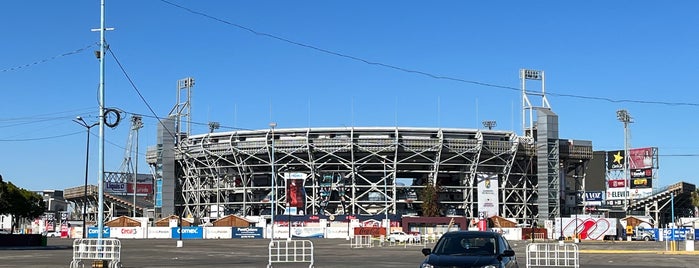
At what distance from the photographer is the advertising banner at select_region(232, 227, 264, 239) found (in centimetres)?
11081

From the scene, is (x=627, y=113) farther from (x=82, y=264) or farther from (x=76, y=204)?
(x=82, y=264)

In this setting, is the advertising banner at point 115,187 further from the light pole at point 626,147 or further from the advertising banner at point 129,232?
the light pole at point 626,147

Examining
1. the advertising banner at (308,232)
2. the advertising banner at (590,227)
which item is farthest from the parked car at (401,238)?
the advertising banner at (308,232)

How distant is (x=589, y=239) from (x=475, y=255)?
249 ft

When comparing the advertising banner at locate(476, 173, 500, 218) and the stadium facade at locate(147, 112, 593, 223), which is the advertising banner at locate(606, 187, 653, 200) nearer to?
the stadium facade at locate(147, 112, 593, 223)

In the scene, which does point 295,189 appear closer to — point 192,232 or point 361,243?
point 192,232

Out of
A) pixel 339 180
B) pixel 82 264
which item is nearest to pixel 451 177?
pixel 339 180

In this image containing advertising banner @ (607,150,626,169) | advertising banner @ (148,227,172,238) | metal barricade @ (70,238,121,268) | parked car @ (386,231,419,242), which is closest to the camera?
metal barricade @ (70,238,121,268)

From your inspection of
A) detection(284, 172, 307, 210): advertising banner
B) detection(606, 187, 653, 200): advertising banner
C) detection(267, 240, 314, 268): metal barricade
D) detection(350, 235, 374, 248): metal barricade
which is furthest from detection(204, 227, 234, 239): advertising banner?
detection(267, 240, 314, 268): metal barricade

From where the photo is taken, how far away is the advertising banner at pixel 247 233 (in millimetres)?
110812

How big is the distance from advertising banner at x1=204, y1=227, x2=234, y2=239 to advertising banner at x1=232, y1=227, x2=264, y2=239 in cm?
71

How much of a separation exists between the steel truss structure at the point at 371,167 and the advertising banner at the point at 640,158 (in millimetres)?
18645

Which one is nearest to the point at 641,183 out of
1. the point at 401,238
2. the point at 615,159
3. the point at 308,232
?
the point at 615,159

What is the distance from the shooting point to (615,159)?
485 feet
